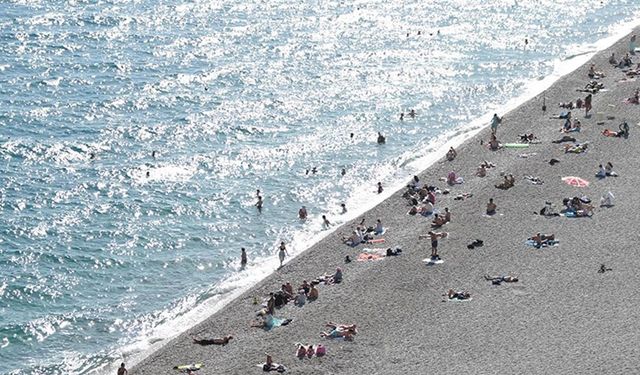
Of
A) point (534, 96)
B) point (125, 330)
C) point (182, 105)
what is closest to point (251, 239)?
point (125, 330)

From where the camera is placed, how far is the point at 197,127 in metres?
68.1

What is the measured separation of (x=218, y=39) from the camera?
87.4 meters

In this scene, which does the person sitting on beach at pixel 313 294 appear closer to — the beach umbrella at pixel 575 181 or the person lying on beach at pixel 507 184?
the person lying on beach at pixel 507 184

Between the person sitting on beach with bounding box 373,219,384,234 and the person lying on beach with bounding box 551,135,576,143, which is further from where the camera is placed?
the person lying on beach with bounding box 551,135,576,143

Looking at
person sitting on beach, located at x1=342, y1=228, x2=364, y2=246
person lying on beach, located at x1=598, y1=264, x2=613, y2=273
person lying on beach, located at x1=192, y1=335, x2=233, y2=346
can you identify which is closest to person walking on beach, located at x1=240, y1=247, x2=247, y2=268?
person sitting on beach, located at x1=342, y1=228, x2=364, y2=246

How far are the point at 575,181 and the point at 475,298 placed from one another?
13549mm

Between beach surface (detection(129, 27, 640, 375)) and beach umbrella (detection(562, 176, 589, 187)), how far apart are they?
457mm

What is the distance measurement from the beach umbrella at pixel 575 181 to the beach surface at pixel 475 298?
1.50ft

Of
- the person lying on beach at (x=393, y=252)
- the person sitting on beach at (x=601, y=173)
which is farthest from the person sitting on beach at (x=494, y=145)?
the person lying on beach at (x=393, y=252)

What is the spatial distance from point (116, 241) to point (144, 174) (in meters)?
8.26

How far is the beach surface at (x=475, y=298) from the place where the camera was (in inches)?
1561

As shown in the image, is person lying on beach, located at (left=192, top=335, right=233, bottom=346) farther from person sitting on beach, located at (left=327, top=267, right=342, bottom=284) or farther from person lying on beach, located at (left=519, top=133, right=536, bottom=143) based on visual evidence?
person lying on beach, located at (left=519, top=133, right=536, bottom=143)

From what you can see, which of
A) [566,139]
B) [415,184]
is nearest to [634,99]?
[566,139]

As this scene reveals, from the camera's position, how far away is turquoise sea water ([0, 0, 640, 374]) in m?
48.9
